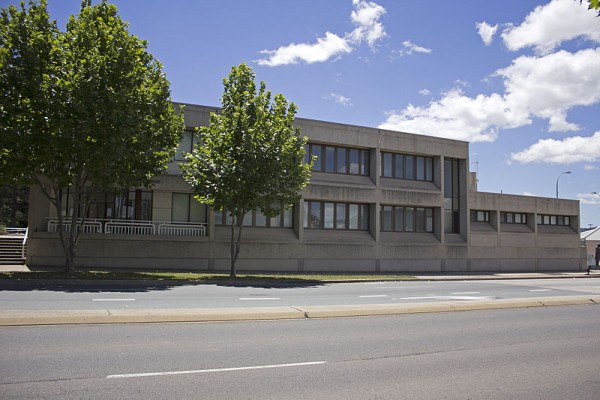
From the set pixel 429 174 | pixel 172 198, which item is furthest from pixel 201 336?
pixel 429 174

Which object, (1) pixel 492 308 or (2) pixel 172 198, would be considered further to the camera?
(2) pixel 172 198

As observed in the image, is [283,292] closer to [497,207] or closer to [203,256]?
[203,256]

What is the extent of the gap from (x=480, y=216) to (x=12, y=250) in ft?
104

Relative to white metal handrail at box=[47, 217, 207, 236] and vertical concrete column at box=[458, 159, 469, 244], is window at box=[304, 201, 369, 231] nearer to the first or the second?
white metal handrail at box=[47, 217, 207, 236]

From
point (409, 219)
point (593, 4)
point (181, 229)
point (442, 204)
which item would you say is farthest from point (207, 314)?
point (442, 204)

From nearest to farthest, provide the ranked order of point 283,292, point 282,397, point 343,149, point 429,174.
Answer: point 282,397 → point 283,292 → point 343,149 → point 429,174

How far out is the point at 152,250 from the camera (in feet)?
86.0

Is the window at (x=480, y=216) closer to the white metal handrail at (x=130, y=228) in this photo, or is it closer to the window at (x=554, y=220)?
the window at (x=554, y=220)

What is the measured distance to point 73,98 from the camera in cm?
1903

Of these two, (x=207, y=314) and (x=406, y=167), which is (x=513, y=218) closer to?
(x=406, y=167)

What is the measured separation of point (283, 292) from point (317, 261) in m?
12.9

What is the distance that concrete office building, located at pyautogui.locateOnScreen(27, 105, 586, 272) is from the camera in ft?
86.5

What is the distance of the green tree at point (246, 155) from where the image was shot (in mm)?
22078

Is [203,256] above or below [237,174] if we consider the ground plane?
below
